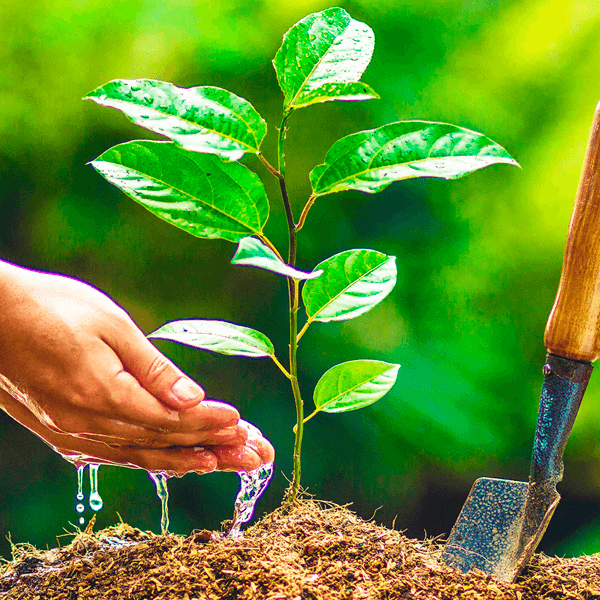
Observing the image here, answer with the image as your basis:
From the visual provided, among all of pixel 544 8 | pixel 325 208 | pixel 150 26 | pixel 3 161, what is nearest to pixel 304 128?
pixel 325 208

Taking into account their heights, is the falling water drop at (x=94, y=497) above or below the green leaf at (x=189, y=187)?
below

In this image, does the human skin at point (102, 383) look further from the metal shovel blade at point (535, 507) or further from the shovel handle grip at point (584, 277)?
the shovel handle grip at point (584, 277)

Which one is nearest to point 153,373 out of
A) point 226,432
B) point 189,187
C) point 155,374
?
point 155,374

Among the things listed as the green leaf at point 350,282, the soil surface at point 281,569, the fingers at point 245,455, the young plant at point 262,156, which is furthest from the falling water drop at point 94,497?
the green leaf at point 350,282

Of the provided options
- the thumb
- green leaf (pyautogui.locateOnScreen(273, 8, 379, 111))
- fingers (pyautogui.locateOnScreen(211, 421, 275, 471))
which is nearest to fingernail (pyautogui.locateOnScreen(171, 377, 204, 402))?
the thumb

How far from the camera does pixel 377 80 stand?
1119mm

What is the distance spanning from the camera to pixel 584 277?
2.37ft

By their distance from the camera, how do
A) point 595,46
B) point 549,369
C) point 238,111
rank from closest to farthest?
point 238,111 < point 549,369 < point 595,46

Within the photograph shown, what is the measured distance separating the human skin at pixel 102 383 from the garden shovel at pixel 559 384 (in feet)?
1.30

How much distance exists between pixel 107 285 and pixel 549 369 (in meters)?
0.94

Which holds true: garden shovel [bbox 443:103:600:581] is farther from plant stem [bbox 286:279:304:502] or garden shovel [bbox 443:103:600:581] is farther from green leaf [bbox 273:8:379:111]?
green leaf [bbox 273:8:379:111]

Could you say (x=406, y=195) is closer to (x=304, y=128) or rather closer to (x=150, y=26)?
(x=304, y=128)

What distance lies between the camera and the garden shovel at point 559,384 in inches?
28.3

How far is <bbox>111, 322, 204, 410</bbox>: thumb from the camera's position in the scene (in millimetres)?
650
